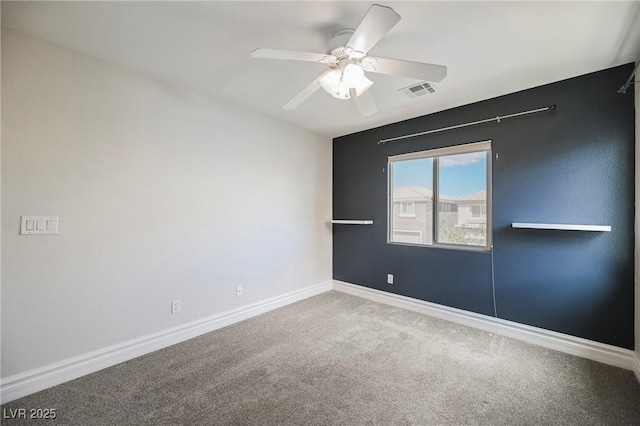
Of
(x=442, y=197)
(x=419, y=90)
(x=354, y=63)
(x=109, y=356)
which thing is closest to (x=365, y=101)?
(x=354, y=63)

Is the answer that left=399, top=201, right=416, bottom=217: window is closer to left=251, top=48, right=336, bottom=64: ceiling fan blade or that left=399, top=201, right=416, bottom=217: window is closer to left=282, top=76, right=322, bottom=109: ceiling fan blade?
left=282, top=76, right=322, bottom=109: ceiling fan blade

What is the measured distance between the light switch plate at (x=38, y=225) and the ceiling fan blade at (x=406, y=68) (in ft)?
7.65

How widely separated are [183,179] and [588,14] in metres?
3.11

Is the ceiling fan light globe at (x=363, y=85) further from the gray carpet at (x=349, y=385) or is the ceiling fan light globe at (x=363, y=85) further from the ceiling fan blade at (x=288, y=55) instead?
the gray carpet at (x=349, y=385)

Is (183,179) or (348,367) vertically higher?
(183,179)

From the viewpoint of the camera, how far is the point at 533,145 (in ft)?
8.18

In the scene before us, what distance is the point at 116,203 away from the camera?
213 centimetres

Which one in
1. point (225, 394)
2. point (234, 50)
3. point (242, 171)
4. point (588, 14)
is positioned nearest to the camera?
point (588, 14)

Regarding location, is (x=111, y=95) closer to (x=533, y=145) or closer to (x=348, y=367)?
(x=348, y=367)

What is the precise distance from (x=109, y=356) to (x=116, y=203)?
1170mm

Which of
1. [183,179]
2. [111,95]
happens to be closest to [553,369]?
[183,179]

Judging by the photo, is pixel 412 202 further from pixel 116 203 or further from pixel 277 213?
pixel 116 203

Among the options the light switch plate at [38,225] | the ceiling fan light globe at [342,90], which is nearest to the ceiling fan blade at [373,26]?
the ceiling fan light globe at [342,90]

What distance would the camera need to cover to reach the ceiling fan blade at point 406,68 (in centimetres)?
155
